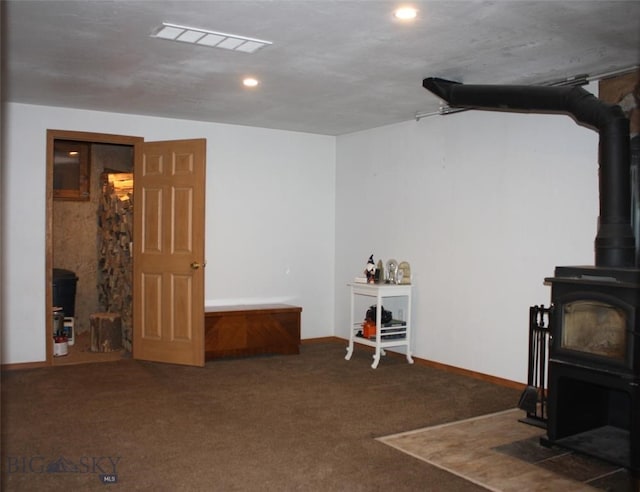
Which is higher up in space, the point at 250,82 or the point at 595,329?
the point at 250,82

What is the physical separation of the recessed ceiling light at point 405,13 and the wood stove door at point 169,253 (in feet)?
9.17

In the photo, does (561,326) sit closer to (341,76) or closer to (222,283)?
(341,76)

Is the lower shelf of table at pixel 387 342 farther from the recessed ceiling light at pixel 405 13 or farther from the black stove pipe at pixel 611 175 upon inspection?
the recessed ceiling light at pixel 405 13

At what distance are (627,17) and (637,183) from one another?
1.07m

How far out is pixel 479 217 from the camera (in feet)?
16.9

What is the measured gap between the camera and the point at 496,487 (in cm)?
292

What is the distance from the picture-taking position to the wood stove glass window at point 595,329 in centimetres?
311

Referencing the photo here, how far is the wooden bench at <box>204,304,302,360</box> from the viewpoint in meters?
5.73

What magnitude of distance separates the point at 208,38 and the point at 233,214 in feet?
9.88

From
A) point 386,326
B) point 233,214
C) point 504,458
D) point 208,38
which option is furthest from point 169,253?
point 504,458

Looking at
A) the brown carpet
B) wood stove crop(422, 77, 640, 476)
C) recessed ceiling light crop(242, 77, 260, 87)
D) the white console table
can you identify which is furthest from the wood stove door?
wood stove crop(422, 77, 640, 476)

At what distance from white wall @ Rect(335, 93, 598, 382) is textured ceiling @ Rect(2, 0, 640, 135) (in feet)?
1.67

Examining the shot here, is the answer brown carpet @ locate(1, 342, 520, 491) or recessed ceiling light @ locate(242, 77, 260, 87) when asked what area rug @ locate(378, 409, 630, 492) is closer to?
brown carpet @ locate(1, 342, 520, 491)

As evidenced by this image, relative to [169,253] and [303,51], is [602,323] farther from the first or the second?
[169,253]
